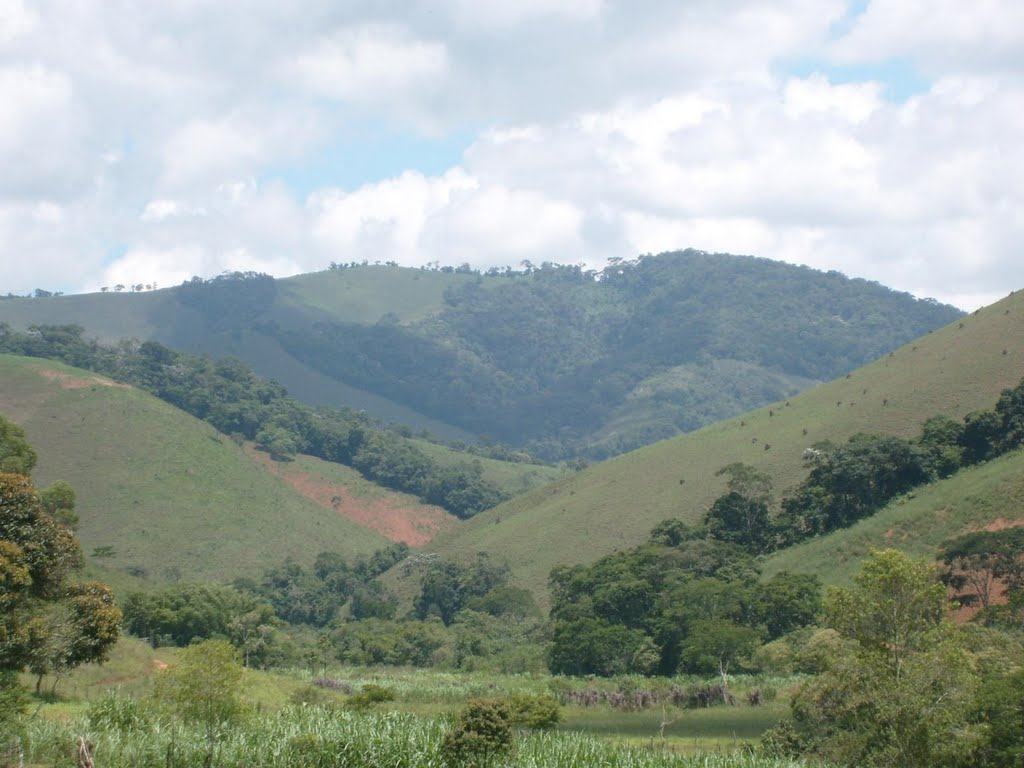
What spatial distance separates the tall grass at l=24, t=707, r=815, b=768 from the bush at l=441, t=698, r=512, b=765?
1.01ft

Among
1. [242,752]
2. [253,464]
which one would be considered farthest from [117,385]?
[242,752]

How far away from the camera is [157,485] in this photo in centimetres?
12419

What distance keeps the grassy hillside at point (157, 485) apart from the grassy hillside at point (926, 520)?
6076 cm

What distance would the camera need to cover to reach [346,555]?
13300cm

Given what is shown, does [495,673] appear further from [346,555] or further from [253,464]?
[253,464]

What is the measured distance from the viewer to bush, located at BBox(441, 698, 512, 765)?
2623 cm

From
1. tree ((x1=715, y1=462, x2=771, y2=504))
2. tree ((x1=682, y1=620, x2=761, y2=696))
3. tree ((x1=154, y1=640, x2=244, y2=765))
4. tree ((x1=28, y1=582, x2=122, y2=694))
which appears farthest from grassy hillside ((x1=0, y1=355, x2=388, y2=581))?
tree ((x1=154, y1=640, x2=244, y2=765))

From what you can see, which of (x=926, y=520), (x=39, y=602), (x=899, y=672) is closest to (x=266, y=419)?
(x=926, y=520)

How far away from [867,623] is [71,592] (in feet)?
93.5

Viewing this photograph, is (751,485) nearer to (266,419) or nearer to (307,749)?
(307,749)

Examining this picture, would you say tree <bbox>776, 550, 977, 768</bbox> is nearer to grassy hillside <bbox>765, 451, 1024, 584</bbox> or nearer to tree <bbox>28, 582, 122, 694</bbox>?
tree <bbox>28, 582, 122, 694</bbox>

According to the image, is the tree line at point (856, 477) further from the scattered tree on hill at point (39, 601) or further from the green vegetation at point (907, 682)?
the scattered tree on hill at point (39, 601)

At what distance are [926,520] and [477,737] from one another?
58426 mm

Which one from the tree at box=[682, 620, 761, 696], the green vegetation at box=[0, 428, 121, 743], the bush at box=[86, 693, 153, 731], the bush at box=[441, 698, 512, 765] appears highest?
the green vegetation at box=[0, 428, 121, 743]
